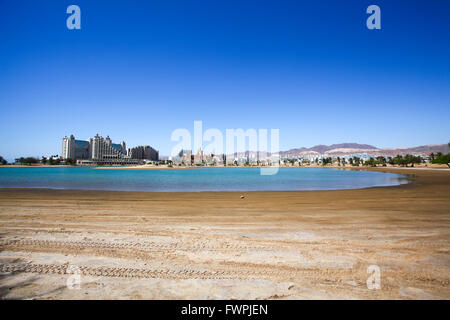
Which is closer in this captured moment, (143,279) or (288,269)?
(143,279)

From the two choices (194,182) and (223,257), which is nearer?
(223,257)

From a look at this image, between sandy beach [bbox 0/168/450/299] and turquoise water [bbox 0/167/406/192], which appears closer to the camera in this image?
sandy beach [bbox 0/168/450/299]

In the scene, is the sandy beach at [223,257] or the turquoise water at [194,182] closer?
the sandy beach at [223,257]

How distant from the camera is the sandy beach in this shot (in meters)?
4.01

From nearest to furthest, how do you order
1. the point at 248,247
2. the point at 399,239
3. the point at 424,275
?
the point at 424,275
the point at 248,247
the point at 399,239

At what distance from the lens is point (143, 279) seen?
4.36m

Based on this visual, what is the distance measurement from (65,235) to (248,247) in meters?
5.23

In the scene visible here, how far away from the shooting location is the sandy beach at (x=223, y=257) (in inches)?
158

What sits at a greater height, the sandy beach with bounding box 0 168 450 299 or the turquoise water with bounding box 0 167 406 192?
the sandy beach with bounding box 0 168 450 299

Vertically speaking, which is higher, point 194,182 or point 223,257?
point 223,257

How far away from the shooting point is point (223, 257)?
17.9ft

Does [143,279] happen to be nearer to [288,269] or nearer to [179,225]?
[288,269]

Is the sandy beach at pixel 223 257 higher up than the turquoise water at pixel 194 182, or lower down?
higher up
